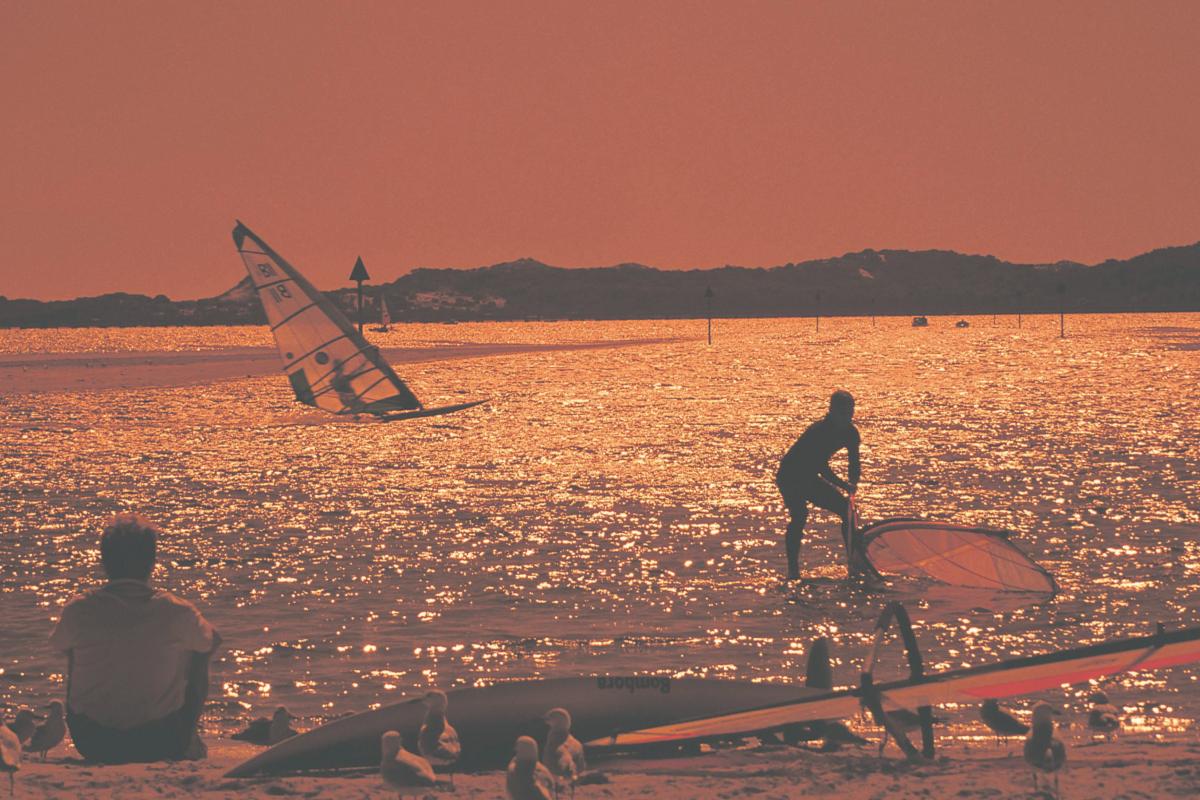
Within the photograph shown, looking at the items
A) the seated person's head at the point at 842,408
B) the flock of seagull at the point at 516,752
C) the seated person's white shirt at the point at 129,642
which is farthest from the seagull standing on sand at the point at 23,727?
the seated person's head at the point at 842,408

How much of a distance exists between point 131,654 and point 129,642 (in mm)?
69

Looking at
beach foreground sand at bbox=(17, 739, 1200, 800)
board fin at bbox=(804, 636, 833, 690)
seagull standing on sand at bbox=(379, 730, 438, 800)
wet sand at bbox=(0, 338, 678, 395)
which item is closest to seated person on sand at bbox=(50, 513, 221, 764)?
beach foreground sand at bbox=(17, 739, 1200, 800)

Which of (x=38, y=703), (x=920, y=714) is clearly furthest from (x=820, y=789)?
(x=38, y=703)

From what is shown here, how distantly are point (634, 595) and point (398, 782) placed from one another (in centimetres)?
Answer: 847

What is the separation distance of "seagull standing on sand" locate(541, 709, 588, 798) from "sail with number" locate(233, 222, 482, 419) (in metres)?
33.0

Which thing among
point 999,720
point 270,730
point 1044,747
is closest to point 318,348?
point 270,730

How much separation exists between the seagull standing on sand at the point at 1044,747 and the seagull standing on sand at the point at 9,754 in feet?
16.9

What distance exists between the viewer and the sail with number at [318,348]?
134 feet

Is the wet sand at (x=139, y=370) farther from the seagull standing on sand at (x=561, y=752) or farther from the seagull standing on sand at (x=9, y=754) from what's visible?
the seagull standing on sand at (x=561, y=752)

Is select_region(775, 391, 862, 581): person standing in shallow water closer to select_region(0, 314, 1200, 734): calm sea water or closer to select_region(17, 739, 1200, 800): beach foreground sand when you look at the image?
select_region(0, 314, 1200, 734): calm sea water

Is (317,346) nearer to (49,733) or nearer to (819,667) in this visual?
(49,733)

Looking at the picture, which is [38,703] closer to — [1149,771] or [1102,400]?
[1149,771]

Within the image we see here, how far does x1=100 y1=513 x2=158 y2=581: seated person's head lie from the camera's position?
783cm

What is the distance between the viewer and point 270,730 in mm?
9852
